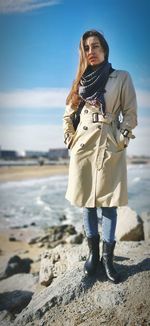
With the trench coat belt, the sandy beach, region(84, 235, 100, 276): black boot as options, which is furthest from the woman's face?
the sandy beach

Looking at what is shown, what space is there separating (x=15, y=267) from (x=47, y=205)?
323 inches

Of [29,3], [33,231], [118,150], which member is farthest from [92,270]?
[33,231]

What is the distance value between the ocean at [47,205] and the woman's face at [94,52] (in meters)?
5.35

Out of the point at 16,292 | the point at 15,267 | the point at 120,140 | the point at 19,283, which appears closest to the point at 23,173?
the point at 15,267

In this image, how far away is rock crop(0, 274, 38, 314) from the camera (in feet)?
10.7

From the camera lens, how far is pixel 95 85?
2434mm

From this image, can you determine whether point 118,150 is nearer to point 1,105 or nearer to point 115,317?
point 115,317

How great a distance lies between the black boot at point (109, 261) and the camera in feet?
8.21

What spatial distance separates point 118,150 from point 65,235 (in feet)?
18.2

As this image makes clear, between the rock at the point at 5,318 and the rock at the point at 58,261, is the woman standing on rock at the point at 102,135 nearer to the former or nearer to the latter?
the rock at the point at 5,318

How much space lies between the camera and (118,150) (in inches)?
96.9

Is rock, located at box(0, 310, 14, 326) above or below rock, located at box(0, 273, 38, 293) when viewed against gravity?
above

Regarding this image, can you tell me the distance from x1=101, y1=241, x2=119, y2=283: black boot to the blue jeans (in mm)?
39

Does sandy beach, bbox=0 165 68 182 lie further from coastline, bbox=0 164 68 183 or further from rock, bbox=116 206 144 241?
rock, bbox=116 206 144 241
